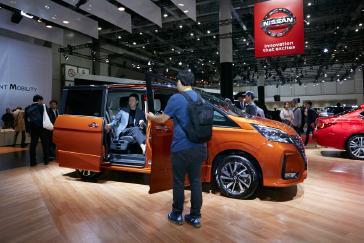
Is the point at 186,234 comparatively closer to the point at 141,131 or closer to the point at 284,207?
the point at 284,207

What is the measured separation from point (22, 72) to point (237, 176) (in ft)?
35.5

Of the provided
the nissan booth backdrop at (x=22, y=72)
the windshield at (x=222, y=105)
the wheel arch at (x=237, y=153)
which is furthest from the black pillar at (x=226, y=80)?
the wheel arch at (x=237, y=153)

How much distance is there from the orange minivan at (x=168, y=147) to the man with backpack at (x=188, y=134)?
0.46 m

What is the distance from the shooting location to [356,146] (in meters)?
6.89

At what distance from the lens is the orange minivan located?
3.66 m

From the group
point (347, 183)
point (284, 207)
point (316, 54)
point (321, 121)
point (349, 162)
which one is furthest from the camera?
point (316, 54)

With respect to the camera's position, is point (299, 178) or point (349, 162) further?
point (349, 162)

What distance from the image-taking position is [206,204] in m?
3.85

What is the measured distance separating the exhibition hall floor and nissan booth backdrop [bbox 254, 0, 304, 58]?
15.0ft

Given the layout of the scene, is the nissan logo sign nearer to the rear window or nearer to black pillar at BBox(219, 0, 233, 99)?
black pillar at BBox(219, 0, 233, 99)

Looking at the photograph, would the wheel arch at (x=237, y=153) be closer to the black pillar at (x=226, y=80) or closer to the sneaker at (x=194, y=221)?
the sneaker at (x=194, y=221)

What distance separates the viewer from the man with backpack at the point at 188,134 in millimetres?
2955

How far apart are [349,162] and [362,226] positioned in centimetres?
394

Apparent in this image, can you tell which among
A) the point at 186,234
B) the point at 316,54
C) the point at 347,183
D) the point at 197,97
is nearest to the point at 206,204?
the point at 186,234
